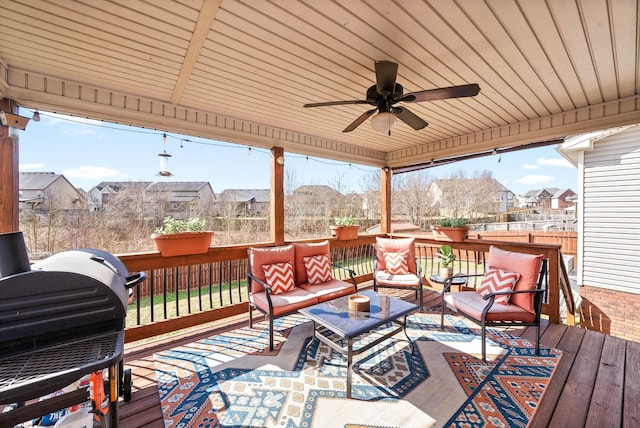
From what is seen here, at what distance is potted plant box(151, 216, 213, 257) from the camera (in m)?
3.13

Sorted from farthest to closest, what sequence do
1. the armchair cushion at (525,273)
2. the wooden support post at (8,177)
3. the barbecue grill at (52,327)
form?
1. the armchair cushion at (525,273)
2. the wooden support post at (8,177)
3. the barbecue grill at (52,327)

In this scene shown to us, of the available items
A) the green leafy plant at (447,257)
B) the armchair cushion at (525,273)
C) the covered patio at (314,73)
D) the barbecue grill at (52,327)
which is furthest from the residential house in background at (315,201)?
the barbecue grill at (52,327)

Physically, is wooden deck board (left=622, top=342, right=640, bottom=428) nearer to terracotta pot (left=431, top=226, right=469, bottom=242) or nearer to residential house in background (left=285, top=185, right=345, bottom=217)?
terracotta pot (left=431, top=226, right=469, bottom=242)

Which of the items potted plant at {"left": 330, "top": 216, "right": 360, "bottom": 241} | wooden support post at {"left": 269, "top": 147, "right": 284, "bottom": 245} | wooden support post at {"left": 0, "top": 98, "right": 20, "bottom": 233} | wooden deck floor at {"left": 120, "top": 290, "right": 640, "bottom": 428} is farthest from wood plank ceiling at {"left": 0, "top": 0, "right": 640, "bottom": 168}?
wooden deck floor at {"left": 120, "top": 290, "right": 640, "bottom": 428}

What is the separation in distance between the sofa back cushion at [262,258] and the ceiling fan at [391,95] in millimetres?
1985

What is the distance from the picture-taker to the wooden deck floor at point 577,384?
75.0 inches

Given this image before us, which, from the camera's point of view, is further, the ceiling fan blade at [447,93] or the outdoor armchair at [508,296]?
the outdoor armchair at [508,296]

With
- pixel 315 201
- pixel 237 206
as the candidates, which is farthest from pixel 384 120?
pixel 315 201

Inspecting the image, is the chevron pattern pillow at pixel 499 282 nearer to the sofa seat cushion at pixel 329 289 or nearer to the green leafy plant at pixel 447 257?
the green leafy plant at pixel 447 257

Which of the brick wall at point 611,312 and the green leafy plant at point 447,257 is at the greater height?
the green leafy plant at point 447,257

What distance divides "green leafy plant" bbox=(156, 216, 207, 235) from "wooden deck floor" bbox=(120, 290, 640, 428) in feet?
4.23

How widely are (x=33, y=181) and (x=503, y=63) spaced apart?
23.8 feet

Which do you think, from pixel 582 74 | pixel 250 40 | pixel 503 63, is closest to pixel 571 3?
pixel 503 63

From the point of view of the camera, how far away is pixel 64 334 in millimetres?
1379
